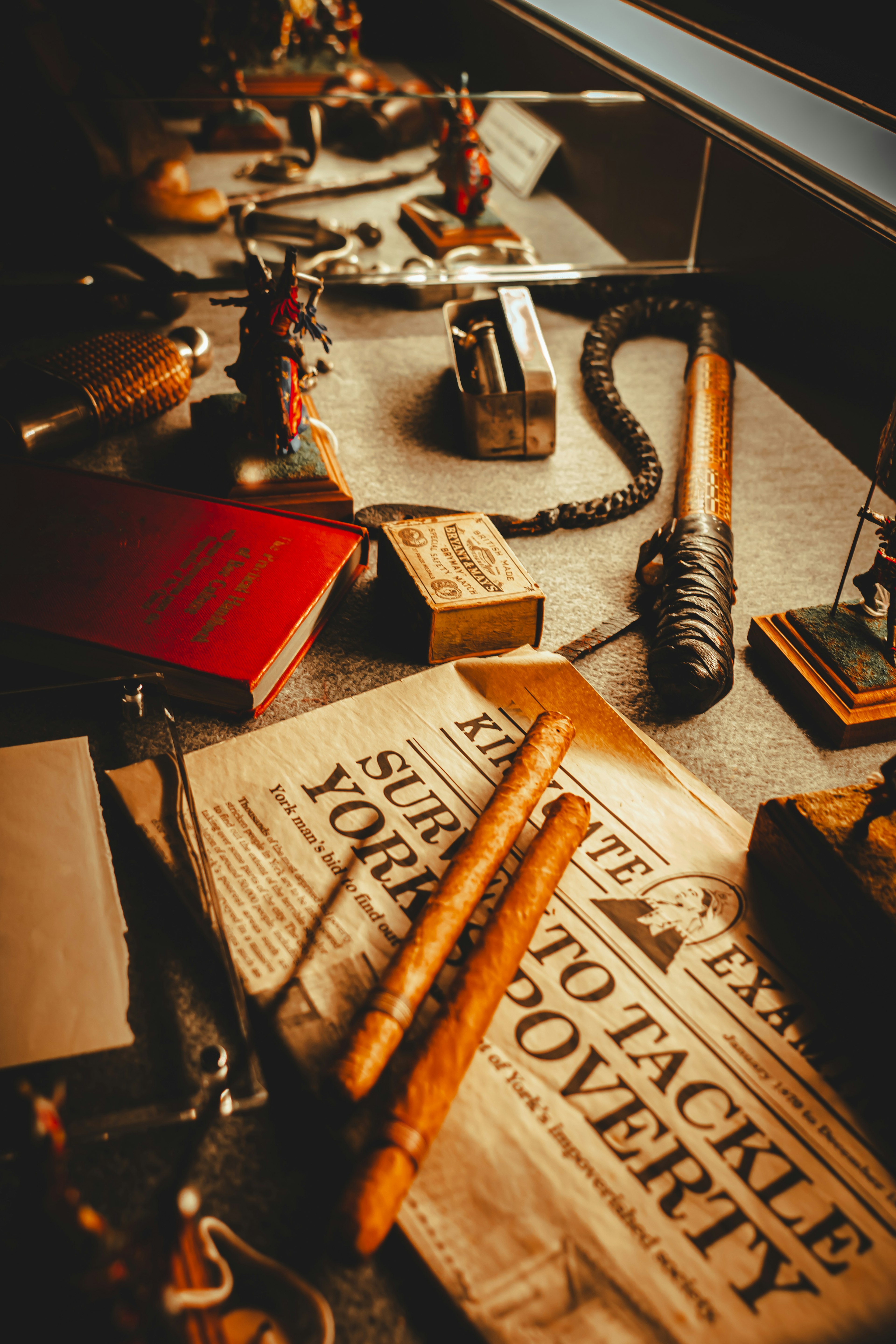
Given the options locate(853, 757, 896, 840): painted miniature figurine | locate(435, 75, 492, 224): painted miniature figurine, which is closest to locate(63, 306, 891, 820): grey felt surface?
locate(853, 757, 896, 840): painted miniature figurine

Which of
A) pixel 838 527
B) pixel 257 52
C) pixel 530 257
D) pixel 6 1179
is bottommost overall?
pixel 6 1179

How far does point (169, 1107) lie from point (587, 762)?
321 millimetres

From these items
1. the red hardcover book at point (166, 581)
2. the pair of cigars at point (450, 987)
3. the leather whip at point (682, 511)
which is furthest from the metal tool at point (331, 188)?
the pair of cigars at point (450, 987)

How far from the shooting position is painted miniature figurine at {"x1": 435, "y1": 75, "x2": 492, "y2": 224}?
1.39 m

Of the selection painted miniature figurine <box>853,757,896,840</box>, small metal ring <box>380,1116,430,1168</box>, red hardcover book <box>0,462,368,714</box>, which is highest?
painted miniature figurine <box>853,757,896,840</box>

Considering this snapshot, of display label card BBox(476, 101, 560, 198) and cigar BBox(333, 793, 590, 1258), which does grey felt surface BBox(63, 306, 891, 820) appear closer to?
cigar BBox(333, 793, 590, 1258)

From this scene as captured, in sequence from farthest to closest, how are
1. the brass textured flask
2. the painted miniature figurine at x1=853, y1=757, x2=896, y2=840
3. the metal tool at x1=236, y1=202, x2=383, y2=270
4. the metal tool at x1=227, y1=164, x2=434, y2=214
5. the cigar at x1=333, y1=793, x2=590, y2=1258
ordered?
1. the metal tool at x1=227, y1=164, x2=434, y2=214
2. the metal tool at x1=236, y1=202, x2=383, y2=270
3. the brass textured flask
4. the painted miniature figurine at x1=853, y1=757, x2=896, y2=840
5. the cigar at x1=333, y1=793, x2=590, y2=1258

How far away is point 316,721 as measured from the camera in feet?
2.02

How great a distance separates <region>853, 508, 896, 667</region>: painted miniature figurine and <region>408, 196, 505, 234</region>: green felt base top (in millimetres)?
975

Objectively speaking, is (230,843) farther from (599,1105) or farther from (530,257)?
(530,257)

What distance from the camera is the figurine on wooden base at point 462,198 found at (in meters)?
1.39

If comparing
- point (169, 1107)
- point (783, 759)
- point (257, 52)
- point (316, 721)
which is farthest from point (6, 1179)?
point (257, 52)

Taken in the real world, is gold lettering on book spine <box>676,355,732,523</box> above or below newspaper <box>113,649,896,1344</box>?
above

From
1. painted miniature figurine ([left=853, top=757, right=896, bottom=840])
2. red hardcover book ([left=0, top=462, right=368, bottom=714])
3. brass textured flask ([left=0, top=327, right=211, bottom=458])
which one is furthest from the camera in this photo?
brass textured flask ([left=0, top=327, right=211, bottom=458])
